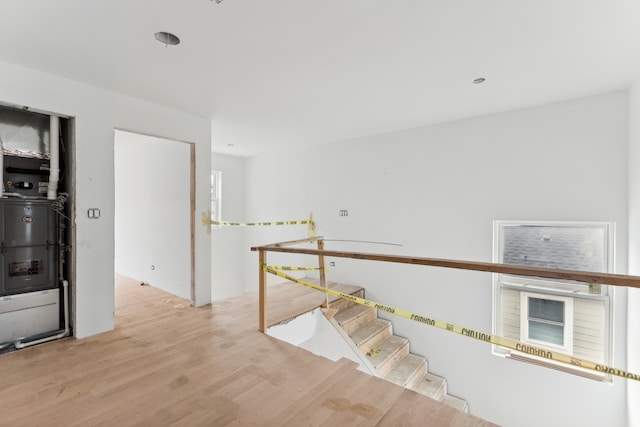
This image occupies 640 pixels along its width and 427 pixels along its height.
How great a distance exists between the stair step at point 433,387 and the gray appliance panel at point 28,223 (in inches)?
179

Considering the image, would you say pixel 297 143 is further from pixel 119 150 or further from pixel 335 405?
pixel 335 405

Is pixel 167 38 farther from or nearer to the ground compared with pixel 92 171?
farther from the ground

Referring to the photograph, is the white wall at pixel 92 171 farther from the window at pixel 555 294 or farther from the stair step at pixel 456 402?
the window at pixel 555 294

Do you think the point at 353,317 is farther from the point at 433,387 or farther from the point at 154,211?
the point at 154,211

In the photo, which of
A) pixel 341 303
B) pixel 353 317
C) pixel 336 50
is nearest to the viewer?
pixel 336 50

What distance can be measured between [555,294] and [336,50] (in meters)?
3.62

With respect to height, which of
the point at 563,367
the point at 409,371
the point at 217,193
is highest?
the point at 217,193

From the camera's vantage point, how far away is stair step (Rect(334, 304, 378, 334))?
4.09 metres

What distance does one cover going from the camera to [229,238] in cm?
652

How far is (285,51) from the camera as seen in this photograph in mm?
2377

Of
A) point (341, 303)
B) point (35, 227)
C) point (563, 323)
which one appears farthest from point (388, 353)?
point (35, 227)

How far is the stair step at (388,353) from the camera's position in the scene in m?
3.78

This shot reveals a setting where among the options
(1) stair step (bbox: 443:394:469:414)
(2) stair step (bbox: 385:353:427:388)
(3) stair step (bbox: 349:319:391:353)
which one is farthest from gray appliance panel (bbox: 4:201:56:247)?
(1) stair step (bbox: 443:394:469:414)

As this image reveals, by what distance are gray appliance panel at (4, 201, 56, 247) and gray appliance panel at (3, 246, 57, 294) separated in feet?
0.26
